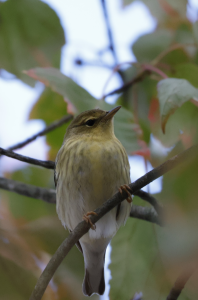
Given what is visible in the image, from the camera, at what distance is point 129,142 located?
2.48 m

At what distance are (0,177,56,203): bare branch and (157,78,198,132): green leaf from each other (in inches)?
75.9

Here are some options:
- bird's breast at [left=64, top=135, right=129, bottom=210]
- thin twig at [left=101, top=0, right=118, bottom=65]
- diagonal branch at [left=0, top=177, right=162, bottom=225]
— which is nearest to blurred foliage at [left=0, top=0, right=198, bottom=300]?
diagonal branch at [left=0, top=177, right=162, bottom=225]

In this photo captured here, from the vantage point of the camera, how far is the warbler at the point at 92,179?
9.99ft

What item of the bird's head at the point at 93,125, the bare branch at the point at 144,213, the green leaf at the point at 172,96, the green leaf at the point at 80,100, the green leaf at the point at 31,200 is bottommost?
the green leaf at the point at 31,200

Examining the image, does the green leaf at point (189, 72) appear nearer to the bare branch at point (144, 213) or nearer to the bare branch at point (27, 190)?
the bare branch at point (144, 213)

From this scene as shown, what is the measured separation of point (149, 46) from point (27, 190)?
1.84 m

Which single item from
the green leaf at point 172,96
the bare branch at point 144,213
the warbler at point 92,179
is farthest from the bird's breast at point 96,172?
the green leaf at point 172,96

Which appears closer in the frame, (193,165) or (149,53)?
(193,165)

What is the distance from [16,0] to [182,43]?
1.54 meters

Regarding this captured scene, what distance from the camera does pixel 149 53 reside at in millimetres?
3299

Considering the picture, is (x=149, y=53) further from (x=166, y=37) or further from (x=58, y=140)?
(x=58, y=140)

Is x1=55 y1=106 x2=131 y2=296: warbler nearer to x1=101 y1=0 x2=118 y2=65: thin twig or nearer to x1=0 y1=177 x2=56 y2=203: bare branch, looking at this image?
x1=0 y1=177 x2=56 y2=203: bare branch

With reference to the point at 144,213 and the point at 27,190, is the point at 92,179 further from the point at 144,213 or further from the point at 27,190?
the point at 27,190

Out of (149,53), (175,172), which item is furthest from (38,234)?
(149,53)
